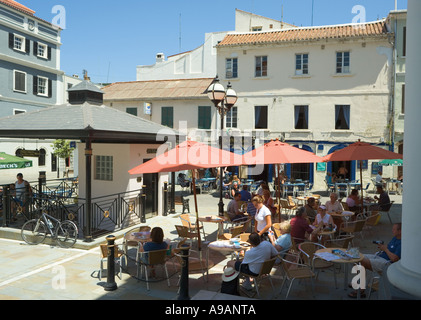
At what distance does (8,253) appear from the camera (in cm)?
892

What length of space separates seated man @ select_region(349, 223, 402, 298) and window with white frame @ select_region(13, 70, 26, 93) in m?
33.8

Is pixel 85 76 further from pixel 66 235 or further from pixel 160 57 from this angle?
pixel 160 57

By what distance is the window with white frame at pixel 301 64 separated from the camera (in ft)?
77.2

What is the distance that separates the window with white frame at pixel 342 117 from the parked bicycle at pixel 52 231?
18.5 metres

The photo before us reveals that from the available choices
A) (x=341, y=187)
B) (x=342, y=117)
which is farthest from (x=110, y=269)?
(x=342, y=117)

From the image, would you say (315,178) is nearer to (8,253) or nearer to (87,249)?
(87,249)

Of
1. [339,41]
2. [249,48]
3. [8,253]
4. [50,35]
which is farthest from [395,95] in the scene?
[50,35]

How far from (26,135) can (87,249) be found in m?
3.99

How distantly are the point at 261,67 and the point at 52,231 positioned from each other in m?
18.8

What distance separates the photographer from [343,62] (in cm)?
2275

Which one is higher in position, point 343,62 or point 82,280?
point 343,62

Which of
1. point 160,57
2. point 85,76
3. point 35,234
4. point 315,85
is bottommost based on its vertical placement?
point 35,234

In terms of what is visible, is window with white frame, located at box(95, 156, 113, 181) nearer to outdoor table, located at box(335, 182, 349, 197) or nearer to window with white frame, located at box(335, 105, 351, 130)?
outdoor table, located at box(335, 182, 349, 197)

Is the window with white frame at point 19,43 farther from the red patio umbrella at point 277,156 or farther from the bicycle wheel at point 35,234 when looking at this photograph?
the red patio umbrella at point 277,156
